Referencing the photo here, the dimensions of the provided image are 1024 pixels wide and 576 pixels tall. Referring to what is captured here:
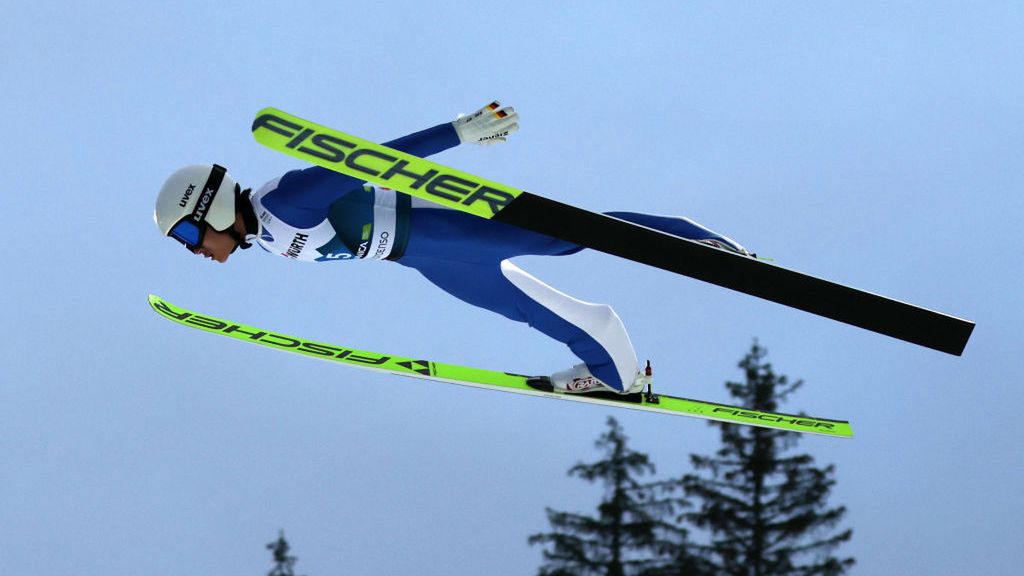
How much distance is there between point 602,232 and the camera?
527 cm

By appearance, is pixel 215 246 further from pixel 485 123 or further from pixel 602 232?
pixel 602 232

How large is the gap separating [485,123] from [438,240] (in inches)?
28.0

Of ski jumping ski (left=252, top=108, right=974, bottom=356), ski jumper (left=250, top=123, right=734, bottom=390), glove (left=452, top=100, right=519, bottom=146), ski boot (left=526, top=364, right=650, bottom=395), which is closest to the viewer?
ski jumping ski (left=252, top=108, right=974, bottom=356)

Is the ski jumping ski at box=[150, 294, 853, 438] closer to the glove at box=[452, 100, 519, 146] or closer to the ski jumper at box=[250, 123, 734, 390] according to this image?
the ski jumper at box=[250, 123, 734, 390]

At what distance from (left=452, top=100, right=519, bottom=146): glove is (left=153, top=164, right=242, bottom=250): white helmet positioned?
3.39 feet

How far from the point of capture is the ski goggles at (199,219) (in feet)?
18.4

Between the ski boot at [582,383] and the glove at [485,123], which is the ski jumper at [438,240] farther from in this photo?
the ski boot at [582,383]

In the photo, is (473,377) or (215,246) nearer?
(215,246)

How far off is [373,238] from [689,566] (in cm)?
1071

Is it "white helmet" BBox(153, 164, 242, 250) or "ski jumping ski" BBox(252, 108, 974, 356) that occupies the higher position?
"white helmet" BBox(153, 164, 242, 250)

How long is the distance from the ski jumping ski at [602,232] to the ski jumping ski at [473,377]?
4.34 ft

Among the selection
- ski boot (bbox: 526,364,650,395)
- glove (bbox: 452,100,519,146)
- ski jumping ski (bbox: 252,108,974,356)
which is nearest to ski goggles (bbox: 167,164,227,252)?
ski jumping ski (bbox: 252,108,974,356)

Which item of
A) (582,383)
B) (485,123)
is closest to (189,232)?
(485,123)

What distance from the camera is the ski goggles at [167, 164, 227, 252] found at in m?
5.60
